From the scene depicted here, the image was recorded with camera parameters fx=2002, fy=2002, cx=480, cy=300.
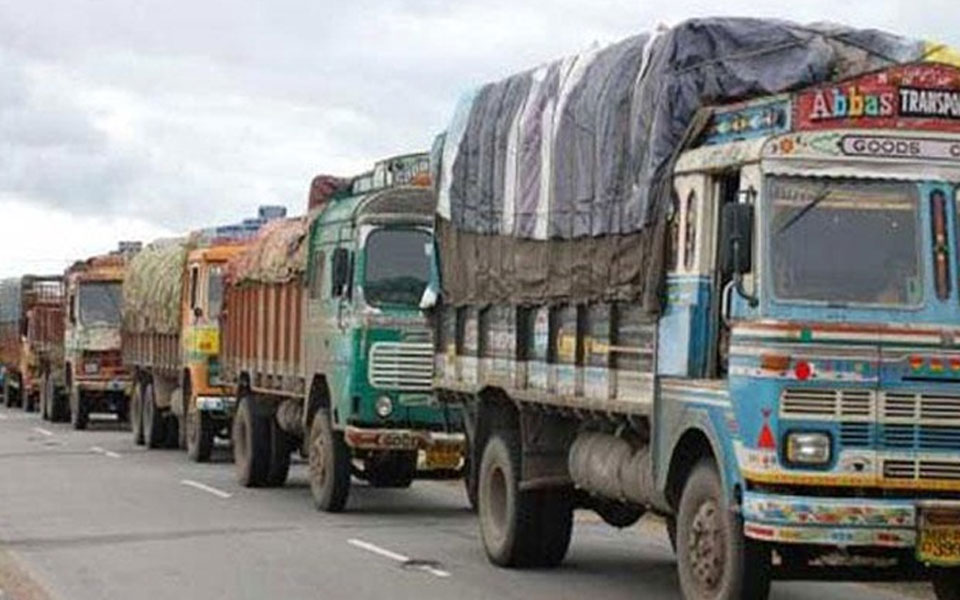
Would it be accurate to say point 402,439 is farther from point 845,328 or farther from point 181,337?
point 181,337

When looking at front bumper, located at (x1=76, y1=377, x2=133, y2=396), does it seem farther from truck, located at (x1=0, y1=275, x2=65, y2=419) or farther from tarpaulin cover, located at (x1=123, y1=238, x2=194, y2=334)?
truck, located at (x1=0, y1=275, x2=65, y2=419)

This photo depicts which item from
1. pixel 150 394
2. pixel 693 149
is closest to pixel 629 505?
pixel 693 149

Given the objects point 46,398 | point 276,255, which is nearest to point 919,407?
point 276,255

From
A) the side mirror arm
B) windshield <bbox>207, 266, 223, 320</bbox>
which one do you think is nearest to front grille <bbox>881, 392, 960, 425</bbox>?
the side mirror arm

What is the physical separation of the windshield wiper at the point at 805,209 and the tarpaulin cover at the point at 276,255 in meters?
11.4

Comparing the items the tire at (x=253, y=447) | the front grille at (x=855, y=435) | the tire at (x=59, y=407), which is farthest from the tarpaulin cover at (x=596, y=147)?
the tire at (x=59, y=407)

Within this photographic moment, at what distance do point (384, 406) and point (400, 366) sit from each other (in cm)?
42

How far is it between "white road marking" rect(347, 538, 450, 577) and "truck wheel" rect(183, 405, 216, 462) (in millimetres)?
11394

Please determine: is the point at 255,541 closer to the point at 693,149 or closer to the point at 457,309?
the point at 457,309

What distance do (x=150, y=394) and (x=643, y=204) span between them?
21662mm

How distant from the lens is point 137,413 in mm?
34438

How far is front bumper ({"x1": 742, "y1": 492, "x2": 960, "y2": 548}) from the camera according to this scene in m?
10.8

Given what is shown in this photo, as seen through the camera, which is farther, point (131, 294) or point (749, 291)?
point (131, 294)

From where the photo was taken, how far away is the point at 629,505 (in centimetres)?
1429
